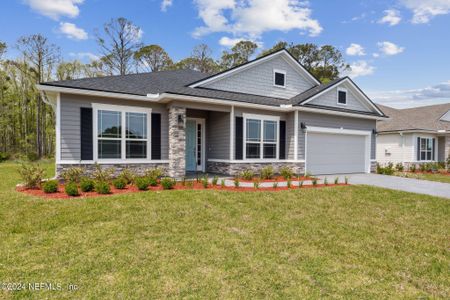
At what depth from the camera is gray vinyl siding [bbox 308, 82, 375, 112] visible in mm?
12922

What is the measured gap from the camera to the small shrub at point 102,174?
8.56 m

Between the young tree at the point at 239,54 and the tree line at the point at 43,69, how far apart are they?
168 inches

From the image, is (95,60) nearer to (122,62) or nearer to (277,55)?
(122,62)

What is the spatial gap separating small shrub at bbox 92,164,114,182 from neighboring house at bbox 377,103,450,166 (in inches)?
717

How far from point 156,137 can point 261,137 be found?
4.56m

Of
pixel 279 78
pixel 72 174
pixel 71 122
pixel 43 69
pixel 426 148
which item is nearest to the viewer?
pixel 72 174

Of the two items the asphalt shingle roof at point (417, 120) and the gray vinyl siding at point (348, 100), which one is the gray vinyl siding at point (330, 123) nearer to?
the gray vinyl siding at point (348, 100)

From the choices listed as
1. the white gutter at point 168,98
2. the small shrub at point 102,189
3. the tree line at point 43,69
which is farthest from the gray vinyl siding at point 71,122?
the tree line at point 43,69

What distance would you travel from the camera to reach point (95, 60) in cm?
2803

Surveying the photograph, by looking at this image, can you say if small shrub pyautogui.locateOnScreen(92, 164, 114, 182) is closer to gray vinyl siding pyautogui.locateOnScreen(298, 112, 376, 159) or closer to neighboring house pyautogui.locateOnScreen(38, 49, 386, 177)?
neighboring house pyautogui.locateOnScreen(38, 49, 386, 177)

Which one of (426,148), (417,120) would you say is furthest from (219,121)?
(417,120)

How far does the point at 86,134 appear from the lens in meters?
9.05

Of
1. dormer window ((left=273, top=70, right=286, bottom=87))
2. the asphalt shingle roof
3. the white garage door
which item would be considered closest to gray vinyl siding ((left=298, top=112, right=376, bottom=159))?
the white garage door

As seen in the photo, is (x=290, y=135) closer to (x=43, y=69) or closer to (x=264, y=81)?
(x=264, y=81)
